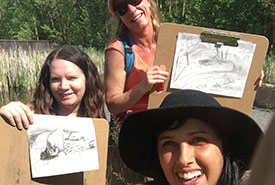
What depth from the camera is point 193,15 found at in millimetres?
14898

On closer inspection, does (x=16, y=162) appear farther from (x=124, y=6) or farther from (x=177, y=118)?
(x=124, y=6)

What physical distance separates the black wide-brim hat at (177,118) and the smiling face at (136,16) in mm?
805

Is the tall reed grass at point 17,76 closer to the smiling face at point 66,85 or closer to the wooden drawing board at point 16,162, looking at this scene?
the smiling face at point 66,85

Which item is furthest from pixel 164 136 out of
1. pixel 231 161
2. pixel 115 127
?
pixel 115 127

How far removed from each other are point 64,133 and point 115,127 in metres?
0.59

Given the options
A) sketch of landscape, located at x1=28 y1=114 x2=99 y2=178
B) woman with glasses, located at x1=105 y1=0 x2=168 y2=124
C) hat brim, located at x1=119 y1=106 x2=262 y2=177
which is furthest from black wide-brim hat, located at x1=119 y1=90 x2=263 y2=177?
woman with glasses, located at x1=105 y1=0 x2=168 y2=124

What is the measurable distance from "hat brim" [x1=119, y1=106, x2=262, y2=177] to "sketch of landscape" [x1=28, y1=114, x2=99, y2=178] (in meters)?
0.22

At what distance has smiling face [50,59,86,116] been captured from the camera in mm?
1925

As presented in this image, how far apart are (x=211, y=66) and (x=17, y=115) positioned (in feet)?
3.74

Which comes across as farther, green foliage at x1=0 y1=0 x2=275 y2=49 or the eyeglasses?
green foliage at x1=0 y1=0 x2=275 y2=49

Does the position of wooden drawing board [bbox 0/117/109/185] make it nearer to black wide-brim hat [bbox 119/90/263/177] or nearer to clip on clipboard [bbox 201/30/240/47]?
black wide-brim hat [bbox 119/90/263/177]

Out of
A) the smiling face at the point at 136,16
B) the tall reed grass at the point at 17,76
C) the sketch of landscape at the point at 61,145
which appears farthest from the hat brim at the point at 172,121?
the tall reed grass at the point at 17,76

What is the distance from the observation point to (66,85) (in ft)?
6.22

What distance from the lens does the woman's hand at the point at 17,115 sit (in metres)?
1.39
